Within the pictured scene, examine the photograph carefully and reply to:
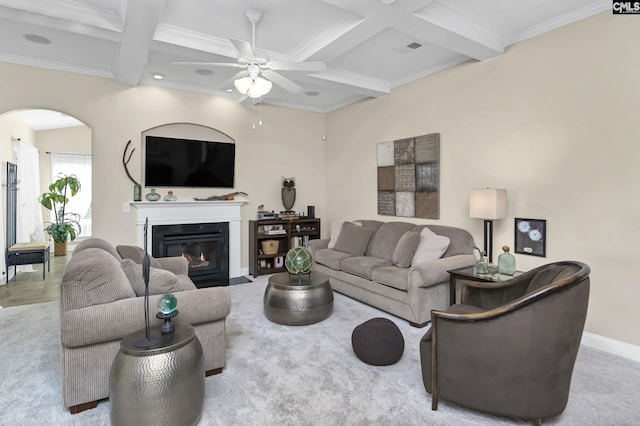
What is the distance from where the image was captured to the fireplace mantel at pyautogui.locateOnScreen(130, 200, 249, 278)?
4.94m

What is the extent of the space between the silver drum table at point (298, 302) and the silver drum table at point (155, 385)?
1552mm

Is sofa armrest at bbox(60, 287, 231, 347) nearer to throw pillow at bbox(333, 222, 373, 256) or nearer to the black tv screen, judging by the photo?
throw pillow at bbox(333, 222, 373, 256)

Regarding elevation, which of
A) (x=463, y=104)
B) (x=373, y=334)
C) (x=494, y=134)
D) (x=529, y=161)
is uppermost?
(x=463, y=104)

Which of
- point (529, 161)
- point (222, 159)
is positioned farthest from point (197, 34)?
point (529, 161)

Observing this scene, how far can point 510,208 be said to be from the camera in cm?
370

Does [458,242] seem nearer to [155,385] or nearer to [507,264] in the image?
[507,264]

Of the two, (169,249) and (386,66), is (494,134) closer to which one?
(386,66)

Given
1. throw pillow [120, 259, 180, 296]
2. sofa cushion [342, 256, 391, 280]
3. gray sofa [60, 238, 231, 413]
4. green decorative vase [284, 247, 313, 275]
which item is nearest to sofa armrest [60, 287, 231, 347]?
gray sofa [60, 238, 231, 413]

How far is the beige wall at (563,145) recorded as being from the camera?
9.53 feet

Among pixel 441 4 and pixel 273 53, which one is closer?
pixel 441 4

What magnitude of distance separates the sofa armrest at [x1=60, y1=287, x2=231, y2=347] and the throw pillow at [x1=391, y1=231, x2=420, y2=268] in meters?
2.30

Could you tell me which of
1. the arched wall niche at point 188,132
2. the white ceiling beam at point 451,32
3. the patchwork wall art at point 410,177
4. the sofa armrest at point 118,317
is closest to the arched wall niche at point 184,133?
the arched wall niche at point 188,132

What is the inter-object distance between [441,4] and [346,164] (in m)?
3.28

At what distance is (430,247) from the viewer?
3.96 meters
